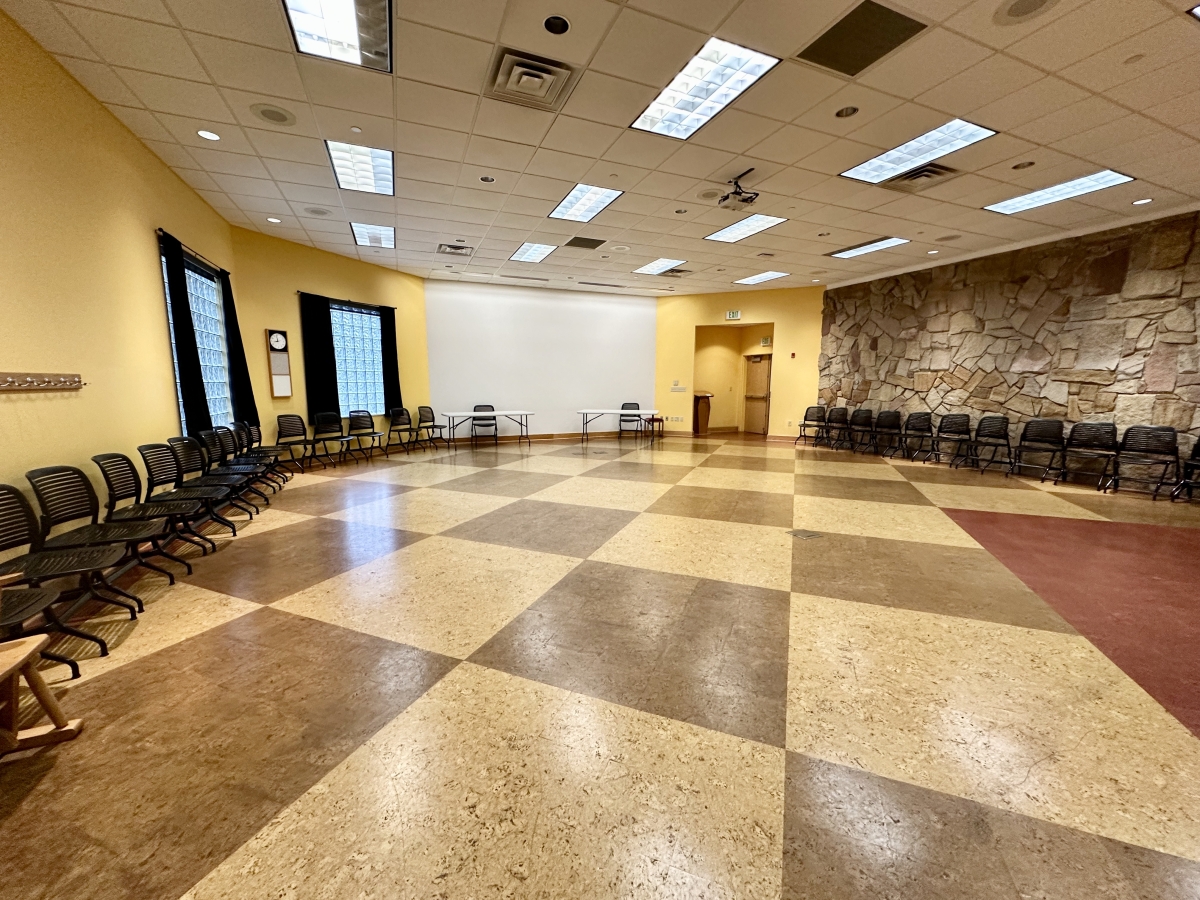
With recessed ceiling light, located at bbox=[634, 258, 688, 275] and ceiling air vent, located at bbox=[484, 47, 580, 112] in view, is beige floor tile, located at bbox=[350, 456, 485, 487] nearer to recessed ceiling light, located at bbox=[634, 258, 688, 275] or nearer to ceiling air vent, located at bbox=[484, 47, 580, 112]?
ceiling air vent, located at bbox=[484, 47, 580, 112]

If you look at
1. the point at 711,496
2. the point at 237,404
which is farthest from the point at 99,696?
the point at 237,404

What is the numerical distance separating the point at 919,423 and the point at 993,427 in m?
1.17

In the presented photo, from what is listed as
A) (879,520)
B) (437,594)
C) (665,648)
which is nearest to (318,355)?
(437,594)

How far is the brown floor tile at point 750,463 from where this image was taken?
7.43 m

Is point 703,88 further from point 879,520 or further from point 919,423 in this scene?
point 919,423

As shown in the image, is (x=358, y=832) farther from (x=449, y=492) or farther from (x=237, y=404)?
(x=237, y=404)

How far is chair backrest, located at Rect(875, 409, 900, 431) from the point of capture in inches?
344

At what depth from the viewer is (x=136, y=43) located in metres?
2.96

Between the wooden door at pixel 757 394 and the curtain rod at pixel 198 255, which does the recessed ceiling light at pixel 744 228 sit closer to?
the wooden door at pixel 757 394

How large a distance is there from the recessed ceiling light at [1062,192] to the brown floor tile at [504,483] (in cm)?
657

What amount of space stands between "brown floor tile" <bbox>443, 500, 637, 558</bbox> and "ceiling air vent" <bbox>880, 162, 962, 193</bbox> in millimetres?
4567

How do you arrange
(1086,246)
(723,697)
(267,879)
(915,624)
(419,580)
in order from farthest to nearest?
(1086,246), (419,580), (915,624), (723,697), (267,879)

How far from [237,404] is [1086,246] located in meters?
12.1

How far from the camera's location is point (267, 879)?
4.12ft
